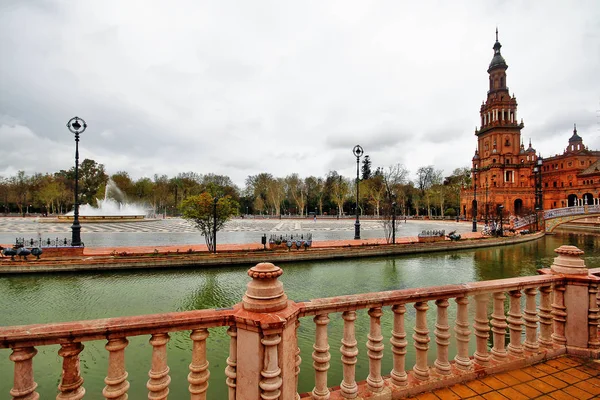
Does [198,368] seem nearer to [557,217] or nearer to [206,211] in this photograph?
[206,211]

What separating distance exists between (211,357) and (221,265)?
936 cm

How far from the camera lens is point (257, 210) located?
82.6 meters

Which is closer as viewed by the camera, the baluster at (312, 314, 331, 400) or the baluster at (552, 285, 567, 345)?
the baluster at (312, 314, 331, 400)

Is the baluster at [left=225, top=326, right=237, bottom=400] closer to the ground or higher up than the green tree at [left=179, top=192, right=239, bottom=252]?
closer to the ground

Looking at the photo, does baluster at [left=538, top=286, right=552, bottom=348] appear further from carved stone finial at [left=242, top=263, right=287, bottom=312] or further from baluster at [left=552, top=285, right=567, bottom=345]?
carved stone finial at [left=242, top=263, right=287, bottom=312]

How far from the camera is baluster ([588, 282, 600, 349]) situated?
11.7 ft

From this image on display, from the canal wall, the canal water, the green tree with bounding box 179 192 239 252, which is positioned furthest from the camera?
the green tree with bounding box 179 192 239 252

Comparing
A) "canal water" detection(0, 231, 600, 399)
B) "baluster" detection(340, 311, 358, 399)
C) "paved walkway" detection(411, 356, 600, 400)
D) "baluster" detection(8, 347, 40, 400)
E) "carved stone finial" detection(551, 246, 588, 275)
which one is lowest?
"canal water" detection(0, 231, 600, 399)

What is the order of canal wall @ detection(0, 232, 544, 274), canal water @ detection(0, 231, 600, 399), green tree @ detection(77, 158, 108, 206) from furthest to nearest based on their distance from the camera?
green tree @ detection(77, 158, 108, 206)
canal wall @ detection(0, 232, 544, 274)
canal water @ detection(0, 231, 600, 399)

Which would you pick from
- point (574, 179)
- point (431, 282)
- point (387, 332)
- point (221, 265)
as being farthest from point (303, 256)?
point (574, 179)

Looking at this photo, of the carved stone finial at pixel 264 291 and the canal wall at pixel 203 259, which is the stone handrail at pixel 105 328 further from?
the canal wall at pixel 203 259

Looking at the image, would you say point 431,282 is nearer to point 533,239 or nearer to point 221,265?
point 221,265

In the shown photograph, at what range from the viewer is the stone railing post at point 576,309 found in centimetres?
359

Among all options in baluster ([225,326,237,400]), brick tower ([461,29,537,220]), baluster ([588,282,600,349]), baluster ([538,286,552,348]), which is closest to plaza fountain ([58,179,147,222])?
baluster ([225,326,237,400])
